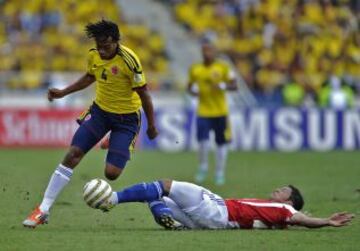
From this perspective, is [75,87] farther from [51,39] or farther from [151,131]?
[51,39]

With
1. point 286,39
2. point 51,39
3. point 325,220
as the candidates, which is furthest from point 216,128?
point 286,39

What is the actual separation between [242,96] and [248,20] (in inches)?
153

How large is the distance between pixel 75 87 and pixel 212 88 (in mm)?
7461

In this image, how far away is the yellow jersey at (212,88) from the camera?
19.0 metres

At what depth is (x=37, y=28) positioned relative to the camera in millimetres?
31516

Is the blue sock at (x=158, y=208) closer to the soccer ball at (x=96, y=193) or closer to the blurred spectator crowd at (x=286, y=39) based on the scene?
the soccer ball at (x=96, y=193)

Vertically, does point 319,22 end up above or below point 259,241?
above

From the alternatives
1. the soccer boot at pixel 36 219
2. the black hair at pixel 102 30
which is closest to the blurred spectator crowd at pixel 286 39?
the black hair at pixel 102 30

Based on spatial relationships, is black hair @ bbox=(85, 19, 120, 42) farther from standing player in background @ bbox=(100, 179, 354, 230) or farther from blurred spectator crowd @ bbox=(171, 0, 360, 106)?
blurred spectator crowd @ bbox=(171, 0, 360, 106)

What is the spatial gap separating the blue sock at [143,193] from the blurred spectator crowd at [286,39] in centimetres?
2105

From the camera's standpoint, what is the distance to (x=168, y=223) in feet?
35.5

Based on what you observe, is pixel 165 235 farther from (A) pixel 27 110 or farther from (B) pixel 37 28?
(B) pixel 37 28

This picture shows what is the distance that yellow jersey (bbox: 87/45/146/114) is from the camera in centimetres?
1123

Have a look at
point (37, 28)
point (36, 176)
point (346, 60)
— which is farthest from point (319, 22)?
point (36, 176)
